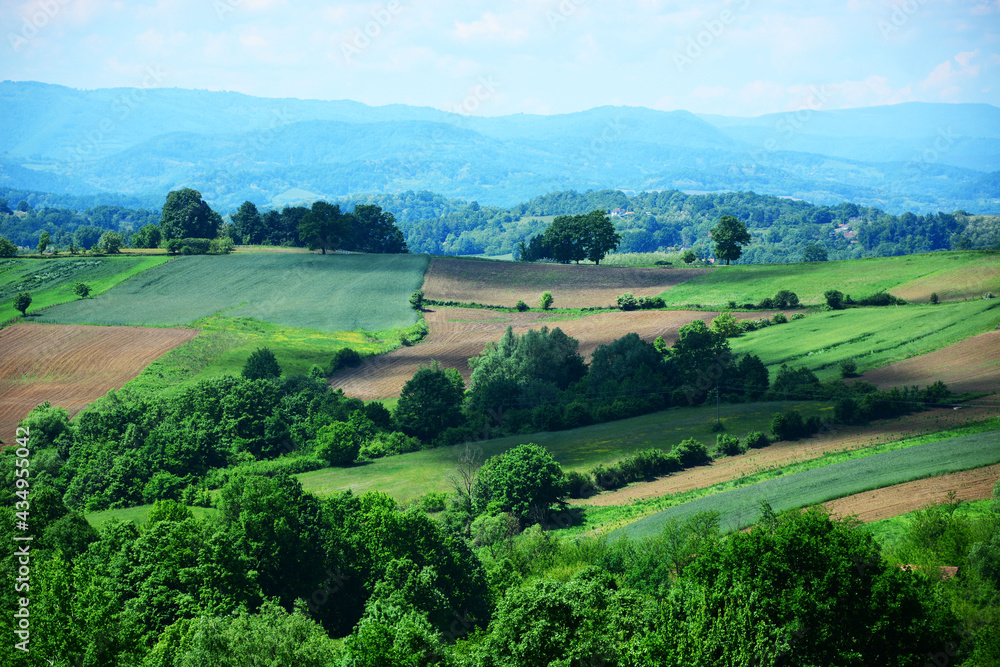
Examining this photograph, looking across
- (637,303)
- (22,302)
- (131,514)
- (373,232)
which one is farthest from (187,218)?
(131,514)

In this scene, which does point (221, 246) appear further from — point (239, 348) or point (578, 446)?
point (578, 446)

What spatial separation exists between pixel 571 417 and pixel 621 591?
134 feet

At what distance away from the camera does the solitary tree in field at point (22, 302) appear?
97.8m

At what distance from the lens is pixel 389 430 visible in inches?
2672

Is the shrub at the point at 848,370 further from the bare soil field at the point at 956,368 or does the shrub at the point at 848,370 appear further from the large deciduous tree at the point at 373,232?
the large deciduous tree at the point at 373,232

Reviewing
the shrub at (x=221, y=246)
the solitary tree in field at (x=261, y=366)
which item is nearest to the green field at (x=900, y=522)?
the solitary tree in field at (x=261, y=366)

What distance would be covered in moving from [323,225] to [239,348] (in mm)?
53347

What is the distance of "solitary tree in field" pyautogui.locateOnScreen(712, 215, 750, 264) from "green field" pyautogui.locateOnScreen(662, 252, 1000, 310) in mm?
16100

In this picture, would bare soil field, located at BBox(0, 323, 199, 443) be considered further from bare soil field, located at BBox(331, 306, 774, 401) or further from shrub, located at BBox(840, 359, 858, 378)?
shrub, located at BBox(840, 359, 858, 378)

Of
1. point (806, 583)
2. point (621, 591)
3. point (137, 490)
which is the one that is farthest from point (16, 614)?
point (137, 490)

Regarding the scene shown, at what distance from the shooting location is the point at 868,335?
77.9 metres

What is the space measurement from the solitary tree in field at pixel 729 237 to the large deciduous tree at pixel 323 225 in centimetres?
6232

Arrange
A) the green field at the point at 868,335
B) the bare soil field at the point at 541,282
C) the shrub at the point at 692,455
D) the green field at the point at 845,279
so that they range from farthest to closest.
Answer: the bare soil field at the point at 541,282
the green field at the point at 845,279
the green field at the point at 868,335
the shrub at the point at 692,455

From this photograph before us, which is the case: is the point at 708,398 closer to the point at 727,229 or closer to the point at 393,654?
the point at 393,654
